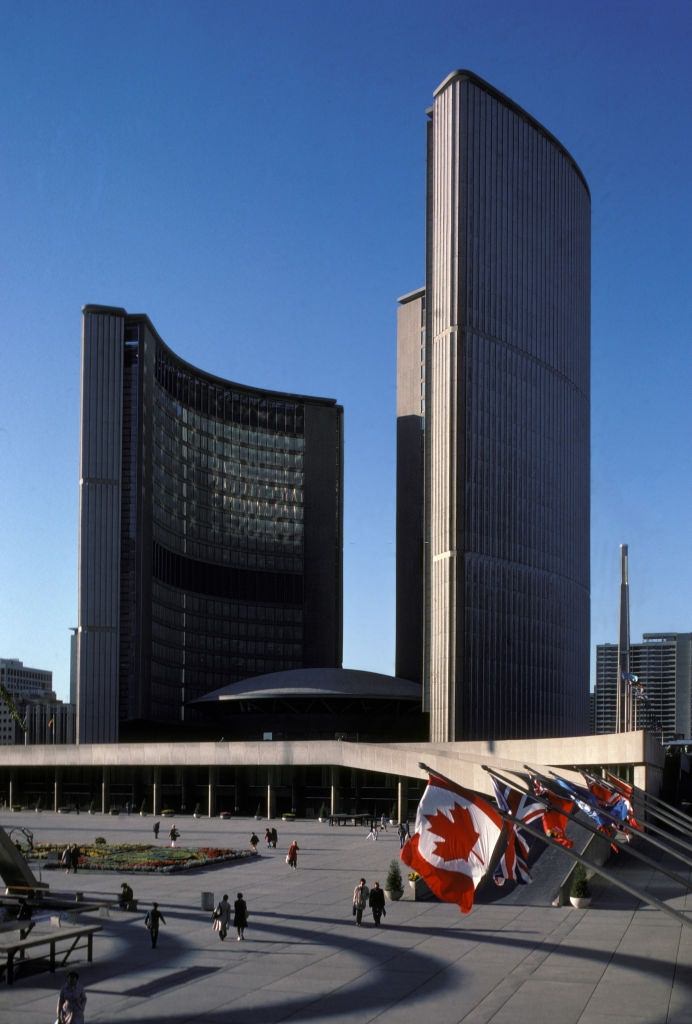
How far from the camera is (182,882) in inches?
1815

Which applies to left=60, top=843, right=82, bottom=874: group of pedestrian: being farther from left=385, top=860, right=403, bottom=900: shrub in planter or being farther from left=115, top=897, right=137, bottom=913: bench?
left=385, top=860, right=403, bottom=900: shrub in planter

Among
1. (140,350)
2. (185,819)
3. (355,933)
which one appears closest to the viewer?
(355,933)

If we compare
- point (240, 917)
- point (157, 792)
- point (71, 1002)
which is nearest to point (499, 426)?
point (157, 792)

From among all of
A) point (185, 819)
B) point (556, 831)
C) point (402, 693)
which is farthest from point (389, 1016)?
point (402, 693)

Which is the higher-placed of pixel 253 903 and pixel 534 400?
pixel 534 400

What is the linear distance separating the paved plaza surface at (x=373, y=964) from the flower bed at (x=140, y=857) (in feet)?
14.2

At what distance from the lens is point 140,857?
2080 inches

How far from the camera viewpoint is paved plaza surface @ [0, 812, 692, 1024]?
81.1ft

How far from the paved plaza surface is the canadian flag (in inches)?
83.1

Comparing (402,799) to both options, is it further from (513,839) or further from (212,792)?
(513,839)

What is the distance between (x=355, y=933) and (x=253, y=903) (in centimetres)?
671

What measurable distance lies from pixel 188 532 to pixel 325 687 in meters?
29.1

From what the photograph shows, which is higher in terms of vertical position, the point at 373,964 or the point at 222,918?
the point at 222,918

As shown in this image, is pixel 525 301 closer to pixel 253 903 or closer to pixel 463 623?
pixel 463 623
